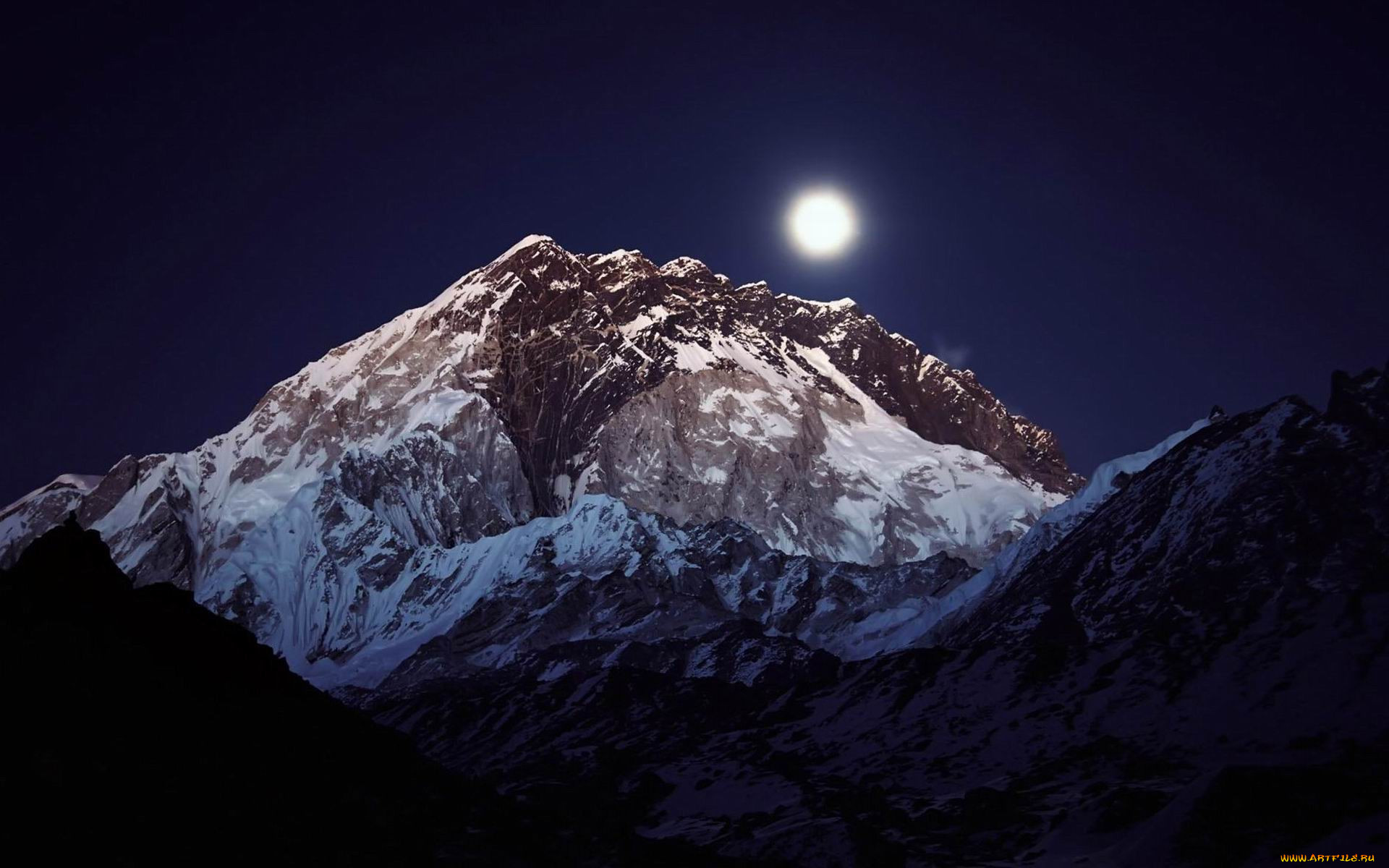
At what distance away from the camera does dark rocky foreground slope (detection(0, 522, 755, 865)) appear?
88875 mm

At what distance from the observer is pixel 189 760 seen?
98438 mm

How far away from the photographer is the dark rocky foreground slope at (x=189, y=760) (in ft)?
292

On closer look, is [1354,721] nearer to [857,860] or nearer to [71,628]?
[857,860]

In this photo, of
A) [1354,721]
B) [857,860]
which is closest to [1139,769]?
[1354,721]

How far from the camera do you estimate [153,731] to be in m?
100

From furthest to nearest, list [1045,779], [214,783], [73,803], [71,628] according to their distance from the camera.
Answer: [1045,779] < [71,628] < [214,783] < [73,803]

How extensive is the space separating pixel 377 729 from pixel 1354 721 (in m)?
112

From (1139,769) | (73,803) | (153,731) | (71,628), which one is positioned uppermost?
(1139,769)

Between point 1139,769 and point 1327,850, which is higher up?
point 1139,769

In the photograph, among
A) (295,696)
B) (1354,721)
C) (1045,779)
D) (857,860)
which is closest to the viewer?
(295,696)

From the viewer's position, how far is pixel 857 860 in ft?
529

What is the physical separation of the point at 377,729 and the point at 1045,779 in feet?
313

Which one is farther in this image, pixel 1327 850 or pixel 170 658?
pixel 1327 850

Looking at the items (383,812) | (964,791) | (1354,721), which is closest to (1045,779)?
(964,791)
